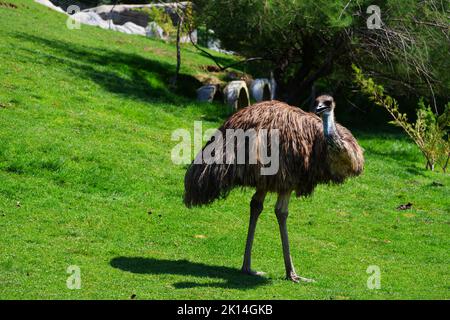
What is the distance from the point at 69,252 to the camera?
30.8ft

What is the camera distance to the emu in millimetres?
8625

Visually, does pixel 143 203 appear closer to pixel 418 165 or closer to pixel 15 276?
pixel 15 276

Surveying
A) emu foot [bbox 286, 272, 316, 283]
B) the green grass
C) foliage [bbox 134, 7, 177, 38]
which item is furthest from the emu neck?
foliage [bbox 134, 7, 177, 38]

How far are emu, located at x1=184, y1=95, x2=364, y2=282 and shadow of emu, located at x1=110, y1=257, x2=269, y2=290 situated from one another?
1.94 feet

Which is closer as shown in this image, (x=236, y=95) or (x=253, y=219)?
(x=253, y=219)

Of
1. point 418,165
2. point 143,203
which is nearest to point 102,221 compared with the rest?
point 143,203

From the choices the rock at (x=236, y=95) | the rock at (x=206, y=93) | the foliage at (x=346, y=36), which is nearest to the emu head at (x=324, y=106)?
the foliage at (x=346, y=36)

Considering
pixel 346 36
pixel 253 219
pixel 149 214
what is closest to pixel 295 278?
pixel 253 219

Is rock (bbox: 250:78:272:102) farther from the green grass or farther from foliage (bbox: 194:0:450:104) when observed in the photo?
the green grass

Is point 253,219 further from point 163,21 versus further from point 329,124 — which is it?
point 163,21

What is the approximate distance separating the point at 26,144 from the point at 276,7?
808 cm

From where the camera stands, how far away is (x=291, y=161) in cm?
877

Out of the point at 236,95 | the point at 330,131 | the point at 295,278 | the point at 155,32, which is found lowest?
the point at 295,278

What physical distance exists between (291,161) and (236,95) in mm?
11560
